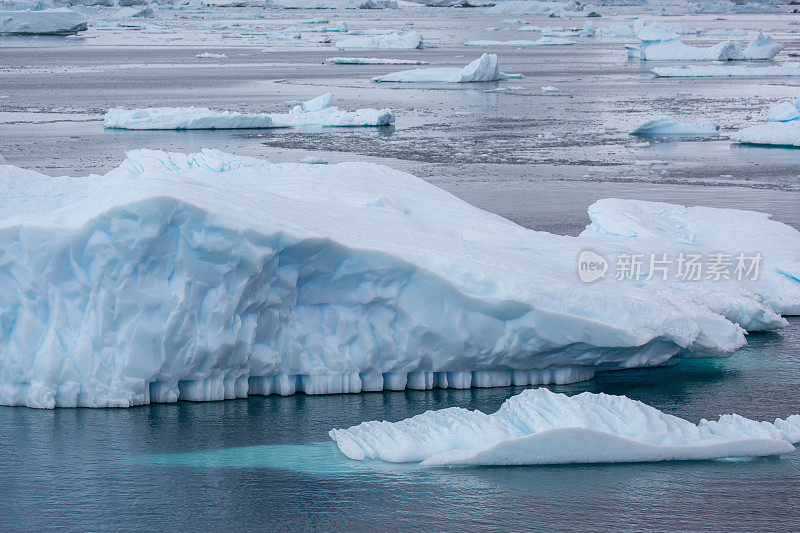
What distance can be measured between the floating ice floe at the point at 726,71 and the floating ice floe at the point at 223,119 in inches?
574

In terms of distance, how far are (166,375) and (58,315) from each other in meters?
0.79

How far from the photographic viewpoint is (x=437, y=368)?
24.3ft

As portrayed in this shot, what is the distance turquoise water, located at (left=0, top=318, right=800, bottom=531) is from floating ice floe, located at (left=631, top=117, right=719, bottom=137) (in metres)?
13.8

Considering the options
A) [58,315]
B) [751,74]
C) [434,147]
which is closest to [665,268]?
[58,315]

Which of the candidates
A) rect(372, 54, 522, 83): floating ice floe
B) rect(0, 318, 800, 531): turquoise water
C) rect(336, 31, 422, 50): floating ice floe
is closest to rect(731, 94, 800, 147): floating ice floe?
rect(372, 54, 522, 83): floating ice floe

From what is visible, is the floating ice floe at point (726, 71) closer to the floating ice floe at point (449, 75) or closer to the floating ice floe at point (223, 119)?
the floating ice floe at point (449, 75)

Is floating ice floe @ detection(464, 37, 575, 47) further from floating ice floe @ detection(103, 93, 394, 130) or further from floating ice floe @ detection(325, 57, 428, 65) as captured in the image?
floating ice floe @ detection(103, 93, 394, 130)

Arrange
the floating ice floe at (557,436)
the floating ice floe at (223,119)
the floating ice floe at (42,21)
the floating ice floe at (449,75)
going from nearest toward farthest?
the floating ice floe at (557,436) < the floating ice floe at (223,119) < the floating ice floe at (449,75) < the floating ice floe at (42,21)

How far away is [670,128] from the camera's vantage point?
2039 centimetres

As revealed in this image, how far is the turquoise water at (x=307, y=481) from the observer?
549cm

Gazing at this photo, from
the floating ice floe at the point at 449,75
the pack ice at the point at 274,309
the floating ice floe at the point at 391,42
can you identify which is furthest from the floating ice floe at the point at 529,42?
the pack ice at the point at 274,309

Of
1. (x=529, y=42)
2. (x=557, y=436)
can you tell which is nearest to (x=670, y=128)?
(x=557, y=436)

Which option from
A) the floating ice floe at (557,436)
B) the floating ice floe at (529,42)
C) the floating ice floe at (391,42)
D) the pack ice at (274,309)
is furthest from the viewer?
the floating ice floe at (529,42)

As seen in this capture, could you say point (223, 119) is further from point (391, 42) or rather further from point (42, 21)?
point (42, 21)
